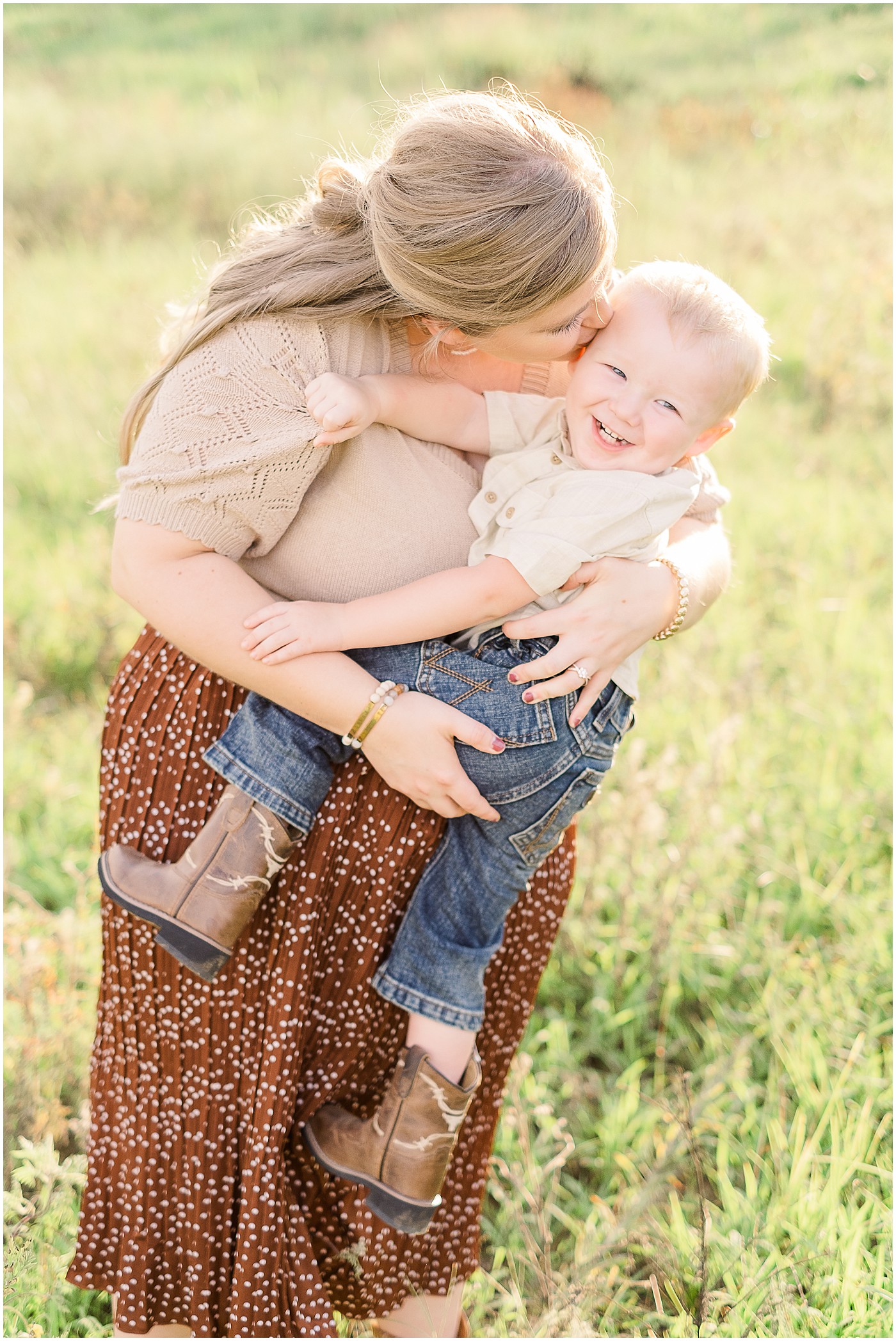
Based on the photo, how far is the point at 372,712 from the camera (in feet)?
5.62

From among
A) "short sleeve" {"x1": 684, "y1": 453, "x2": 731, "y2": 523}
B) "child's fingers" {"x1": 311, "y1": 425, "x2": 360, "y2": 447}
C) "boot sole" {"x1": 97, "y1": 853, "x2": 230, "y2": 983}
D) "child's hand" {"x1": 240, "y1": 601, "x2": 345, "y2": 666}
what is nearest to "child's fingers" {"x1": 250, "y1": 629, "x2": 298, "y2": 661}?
"child's hand" {"x1": 240, "y1": 601, "x2": 345, "y2": 666}

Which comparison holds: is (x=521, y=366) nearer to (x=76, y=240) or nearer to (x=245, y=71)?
(x=76, y=240)

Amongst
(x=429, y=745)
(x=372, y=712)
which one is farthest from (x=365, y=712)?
(x=429, y=745)

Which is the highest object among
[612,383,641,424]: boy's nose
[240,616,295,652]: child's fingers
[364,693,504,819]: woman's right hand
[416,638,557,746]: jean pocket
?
[612,383,641,424]: boy's nose

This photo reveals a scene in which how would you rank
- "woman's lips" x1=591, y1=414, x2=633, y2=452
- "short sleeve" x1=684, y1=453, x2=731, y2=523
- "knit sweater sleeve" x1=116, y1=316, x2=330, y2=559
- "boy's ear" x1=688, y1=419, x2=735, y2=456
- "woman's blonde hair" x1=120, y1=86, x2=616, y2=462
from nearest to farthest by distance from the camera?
"woman's blonde hair" x1=120, y1=86, x2=616, y2=462
"knit sweater sleeve" x1=116, y1=316, x2=330, y2=559
"woman's lips" x1=591, y1=414, x2=633, y2=452
"boy's ear" x1=688, y1=419, x2=735, y2=456
"short sleeve" x1=684, y1=453, x2=731, y2=523

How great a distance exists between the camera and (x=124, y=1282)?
6.51 ft

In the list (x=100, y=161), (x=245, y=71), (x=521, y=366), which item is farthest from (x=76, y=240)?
(x=521, y=366)

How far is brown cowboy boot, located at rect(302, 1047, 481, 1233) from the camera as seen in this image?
1786mm

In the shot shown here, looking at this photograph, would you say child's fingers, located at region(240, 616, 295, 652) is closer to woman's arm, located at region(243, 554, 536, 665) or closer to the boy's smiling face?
woman's arm, located at region(243, 554, 536, 665)

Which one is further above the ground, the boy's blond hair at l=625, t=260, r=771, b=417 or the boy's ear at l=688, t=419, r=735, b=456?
the boy's blond hair at l=625, t=260, r=771, b=417

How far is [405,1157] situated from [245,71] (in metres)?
10.2

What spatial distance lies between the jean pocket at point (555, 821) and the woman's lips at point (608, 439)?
0.53 meters

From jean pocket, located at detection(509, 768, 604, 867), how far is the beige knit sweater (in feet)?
1.41

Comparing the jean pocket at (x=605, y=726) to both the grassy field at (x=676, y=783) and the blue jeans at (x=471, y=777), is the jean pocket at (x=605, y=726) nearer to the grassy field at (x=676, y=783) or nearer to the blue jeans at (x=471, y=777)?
the blue jeans at (x=471, y=777)
